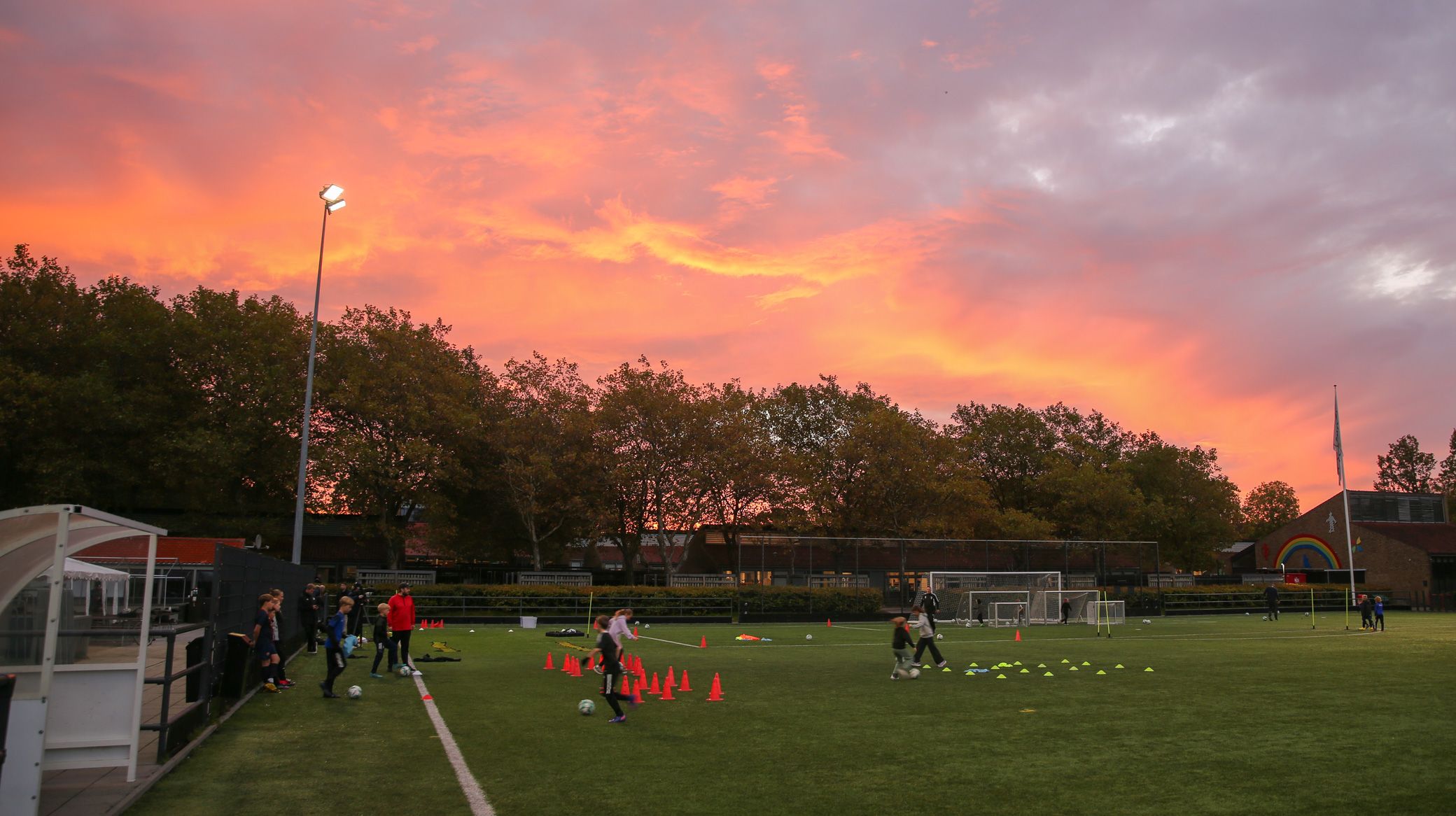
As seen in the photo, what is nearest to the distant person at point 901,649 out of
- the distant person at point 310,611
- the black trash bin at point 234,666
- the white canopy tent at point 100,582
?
the black trash bin at point 234,666

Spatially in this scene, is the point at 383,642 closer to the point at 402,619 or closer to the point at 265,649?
the point at 402,619

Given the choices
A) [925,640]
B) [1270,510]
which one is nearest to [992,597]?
[925,640]

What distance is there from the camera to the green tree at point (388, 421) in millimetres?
48656

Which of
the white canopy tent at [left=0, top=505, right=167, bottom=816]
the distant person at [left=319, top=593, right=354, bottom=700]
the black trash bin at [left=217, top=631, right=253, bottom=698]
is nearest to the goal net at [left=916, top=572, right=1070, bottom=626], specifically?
the distant person at [left=319, top=593, right=354, bottom=700]

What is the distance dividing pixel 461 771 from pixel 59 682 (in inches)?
146

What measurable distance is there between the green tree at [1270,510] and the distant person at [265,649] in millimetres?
114315

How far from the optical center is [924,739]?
11.6m

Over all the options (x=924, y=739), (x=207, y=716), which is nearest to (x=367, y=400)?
(x=207, y=716)

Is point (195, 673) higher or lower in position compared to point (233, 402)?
lower

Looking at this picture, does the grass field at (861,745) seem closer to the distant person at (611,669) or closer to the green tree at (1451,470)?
the distant person at (611,669)

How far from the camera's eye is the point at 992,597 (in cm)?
4219

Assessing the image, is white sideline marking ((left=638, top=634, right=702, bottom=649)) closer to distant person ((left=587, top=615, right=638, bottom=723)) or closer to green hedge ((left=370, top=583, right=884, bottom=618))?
green hedge ((left=370, top=583, right=884, bottom=618))

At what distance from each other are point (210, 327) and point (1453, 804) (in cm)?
5050

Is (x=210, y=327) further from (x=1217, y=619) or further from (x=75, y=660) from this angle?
(x=1217, y=619)
